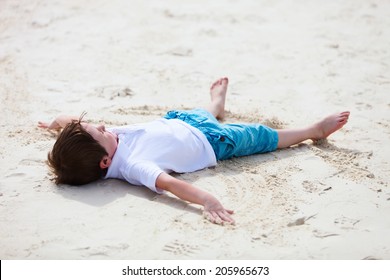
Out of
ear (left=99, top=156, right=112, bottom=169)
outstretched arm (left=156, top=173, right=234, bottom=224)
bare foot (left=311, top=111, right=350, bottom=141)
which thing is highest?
bare foot (left=311, top=111, right=350, bottom=141)

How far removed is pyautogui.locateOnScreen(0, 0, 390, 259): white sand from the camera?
291 cm

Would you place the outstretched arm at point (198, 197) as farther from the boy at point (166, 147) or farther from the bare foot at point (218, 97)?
the bare foot at point (218, 97)

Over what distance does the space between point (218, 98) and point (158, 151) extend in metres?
1.12

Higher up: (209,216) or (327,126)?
(327,126)

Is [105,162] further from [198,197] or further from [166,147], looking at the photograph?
[198,197]

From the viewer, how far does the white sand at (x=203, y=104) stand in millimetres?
2906

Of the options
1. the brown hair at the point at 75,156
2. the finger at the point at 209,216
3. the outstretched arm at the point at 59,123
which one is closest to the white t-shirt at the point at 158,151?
the brown hair at the point at 75,156

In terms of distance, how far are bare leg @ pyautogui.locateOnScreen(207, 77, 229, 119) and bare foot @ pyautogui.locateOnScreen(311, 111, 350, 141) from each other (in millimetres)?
768

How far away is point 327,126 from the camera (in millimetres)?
4004

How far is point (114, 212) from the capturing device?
312 cm

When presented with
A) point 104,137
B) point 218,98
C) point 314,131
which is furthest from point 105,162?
point 314,131

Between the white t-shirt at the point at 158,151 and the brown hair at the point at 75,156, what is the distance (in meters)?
0.13

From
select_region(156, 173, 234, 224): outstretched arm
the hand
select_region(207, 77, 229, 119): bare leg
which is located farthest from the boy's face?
select_region(207, 77, 229, 119): bare leg

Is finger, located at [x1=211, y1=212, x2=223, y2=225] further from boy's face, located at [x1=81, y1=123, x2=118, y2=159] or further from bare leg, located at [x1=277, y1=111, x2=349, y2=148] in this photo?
bare leg, located at [x1=277, y1=111, x2=349, y2=148]
